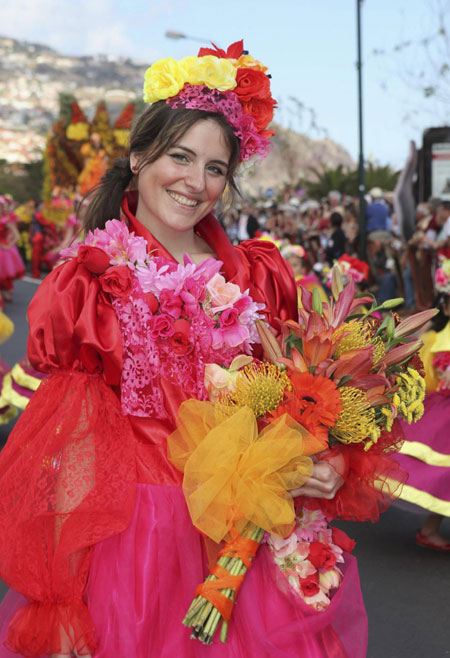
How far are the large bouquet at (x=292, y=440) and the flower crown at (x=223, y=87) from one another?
618mm

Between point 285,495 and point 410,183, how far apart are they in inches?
521

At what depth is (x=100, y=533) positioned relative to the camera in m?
2.20

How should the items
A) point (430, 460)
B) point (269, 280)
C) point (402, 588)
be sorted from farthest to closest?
point (430, 460), point (402, 588), point (269, 280)

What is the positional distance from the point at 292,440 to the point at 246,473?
0.13m

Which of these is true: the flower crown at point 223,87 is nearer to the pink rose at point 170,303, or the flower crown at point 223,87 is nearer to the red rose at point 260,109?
the red rose at point 260,109

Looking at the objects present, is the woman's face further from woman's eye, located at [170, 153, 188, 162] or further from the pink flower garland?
the pink flower garland

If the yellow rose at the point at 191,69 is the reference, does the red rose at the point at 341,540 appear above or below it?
below

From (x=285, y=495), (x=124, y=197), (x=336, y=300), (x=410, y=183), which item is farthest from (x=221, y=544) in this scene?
(x=410, y=183)

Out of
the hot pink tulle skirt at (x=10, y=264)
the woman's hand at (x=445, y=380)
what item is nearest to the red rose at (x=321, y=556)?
the woman's hand at (x=445, y=380)

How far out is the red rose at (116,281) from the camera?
2352 mm

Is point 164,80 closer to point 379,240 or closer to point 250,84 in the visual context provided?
point 250,84

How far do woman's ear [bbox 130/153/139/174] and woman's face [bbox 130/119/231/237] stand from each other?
1cm

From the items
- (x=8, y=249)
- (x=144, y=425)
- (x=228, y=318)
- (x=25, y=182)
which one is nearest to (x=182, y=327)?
(x=228, y=318)

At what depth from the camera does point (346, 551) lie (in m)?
2.46
